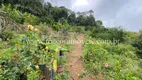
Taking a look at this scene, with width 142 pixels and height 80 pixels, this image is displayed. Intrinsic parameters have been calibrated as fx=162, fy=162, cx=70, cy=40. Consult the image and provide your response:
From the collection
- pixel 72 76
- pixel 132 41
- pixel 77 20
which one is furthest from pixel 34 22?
pixel 77 20

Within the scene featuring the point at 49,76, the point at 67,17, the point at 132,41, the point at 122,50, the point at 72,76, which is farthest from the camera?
the point at 67,17

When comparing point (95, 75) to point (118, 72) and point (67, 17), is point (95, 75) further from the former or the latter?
point (67, 17)

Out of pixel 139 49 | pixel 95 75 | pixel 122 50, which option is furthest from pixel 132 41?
pixel 95 75

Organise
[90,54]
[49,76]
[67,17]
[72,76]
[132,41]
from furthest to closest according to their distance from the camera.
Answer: [67,17]
[132,41]
[90,54]
[72,76]
[49,76]

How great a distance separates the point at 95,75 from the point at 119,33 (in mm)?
9617

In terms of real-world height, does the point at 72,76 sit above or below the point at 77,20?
below

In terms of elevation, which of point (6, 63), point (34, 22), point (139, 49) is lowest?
point (139, 49)

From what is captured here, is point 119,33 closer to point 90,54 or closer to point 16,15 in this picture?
point 16,15

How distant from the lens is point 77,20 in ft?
83.8

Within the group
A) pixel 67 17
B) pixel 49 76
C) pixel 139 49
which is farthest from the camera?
pixel 67 17

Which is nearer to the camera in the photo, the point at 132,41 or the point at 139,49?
the point at 139,49

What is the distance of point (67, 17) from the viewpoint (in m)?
25.4

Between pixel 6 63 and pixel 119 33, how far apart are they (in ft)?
38.3

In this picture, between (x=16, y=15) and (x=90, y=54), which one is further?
(x=16, y=15)
